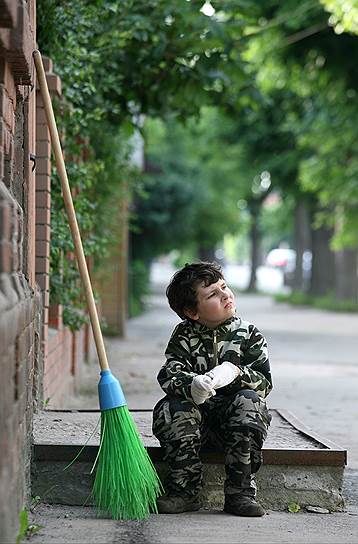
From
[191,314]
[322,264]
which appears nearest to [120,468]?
[191,314]

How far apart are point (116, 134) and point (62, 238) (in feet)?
10.7

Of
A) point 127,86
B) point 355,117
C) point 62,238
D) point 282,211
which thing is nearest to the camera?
point 62,238

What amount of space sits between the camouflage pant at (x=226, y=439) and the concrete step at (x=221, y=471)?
0.52 ft

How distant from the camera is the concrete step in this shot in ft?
15.8

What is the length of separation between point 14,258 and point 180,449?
4.29 ft

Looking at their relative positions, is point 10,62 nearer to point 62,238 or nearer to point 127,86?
point 62,238

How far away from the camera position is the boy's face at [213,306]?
191 inches

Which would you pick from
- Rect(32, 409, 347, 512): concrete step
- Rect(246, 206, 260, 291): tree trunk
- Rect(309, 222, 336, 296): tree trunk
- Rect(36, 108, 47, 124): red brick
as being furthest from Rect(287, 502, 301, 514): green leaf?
Rect(246, 206, 260, 291): tree trunk

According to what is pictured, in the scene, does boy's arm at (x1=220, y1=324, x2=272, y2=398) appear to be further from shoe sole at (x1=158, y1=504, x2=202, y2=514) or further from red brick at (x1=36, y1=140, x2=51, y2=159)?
red brick at (x1=36, y1=140, x2=51, y2=159)

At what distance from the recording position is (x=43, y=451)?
15.7 feet

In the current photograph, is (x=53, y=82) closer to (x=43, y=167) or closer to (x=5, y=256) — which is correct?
(x=43, y=167)

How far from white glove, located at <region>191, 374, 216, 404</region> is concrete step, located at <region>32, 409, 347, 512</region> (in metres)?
0.42

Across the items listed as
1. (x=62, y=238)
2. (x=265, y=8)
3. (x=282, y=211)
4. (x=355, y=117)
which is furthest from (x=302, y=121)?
(x=62, y=238)

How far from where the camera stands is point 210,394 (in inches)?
179
